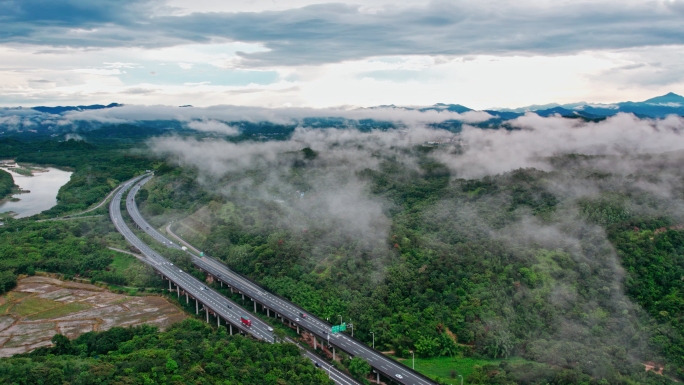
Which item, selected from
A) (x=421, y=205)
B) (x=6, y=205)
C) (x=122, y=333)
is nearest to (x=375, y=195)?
(x=421, y=205)

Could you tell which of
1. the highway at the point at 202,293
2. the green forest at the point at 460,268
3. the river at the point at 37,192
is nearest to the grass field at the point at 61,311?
the green forest at the point at 460,268

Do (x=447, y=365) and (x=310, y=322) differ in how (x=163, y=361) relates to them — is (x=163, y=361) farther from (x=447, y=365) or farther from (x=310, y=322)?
(x=447, y=365)


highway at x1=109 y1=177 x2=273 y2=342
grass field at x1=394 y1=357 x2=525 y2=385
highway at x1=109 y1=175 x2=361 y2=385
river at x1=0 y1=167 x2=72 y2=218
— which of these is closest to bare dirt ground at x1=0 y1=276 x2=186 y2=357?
highway at x1=109 y1=177 x2=273 y2=342

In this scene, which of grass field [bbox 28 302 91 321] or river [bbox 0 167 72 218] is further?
river [bbox 0 167 72 218]

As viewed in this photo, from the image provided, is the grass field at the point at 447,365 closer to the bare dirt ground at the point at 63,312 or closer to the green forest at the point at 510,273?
the green forest at the point at 510,273

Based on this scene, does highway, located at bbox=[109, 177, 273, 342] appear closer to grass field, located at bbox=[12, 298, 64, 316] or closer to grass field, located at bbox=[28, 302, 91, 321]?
grass field, located at bbox=[28, 302, 91, 321]

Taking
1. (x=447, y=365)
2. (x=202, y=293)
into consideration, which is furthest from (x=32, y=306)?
(x=447, y=365)
